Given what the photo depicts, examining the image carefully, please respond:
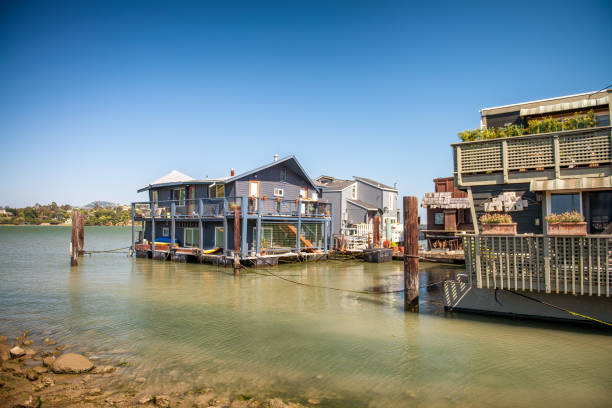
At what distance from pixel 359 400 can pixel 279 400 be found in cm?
133

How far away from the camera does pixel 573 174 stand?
952cm

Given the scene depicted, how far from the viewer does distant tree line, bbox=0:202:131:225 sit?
141 metres

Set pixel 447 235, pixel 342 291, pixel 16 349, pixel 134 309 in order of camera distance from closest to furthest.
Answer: pixel 16 349, pixel 134 309, pixel 342 291, pixel 447 235

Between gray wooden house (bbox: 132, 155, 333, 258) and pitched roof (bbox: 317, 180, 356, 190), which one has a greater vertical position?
pitched roof (bbox: 317, 180, 356, 190)

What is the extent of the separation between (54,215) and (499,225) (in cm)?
17526

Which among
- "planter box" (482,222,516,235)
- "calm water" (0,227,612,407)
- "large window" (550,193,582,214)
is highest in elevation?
"large window" (550,193,582,214)

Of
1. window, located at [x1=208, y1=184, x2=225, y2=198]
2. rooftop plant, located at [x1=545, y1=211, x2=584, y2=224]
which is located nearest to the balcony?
rooftop plant, located at [x1=545, y1=211, x2=584, y2=224]

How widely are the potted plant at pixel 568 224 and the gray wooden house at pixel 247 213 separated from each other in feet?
58.8

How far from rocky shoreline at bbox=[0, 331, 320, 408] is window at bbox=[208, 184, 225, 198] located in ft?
68.7

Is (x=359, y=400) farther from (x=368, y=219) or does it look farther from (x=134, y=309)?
(x=368, y=219)

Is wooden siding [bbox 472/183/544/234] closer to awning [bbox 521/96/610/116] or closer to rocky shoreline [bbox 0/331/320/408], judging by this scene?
awning [bbox 521/96/610/116]

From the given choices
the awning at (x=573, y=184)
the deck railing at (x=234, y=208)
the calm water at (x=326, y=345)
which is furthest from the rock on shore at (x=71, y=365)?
the deck railing at (x=234, y=208)

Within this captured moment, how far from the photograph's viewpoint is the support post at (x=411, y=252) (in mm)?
11516

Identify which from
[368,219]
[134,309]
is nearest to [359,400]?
[134,309]
